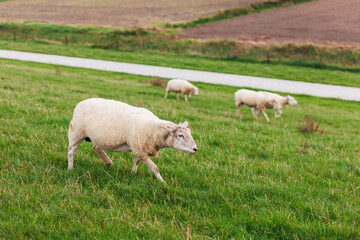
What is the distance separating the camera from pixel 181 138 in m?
4.48

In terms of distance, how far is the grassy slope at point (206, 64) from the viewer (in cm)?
2434

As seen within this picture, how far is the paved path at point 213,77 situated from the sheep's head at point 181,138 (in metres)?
16.6

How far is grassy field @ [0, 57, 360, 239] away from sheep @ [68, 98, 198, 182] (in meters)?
0.34

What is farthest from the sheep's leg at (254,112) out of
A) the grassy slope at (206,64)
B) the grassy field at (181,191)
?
the grassy slope at (206,64)

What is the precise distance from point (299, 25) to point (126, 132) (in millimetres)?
44150

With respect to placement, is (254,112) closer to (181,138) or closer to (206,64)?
(181,138)

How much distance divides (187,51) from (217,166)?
28.5 meters

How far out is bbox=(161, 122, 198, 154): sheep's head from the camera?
4.44m

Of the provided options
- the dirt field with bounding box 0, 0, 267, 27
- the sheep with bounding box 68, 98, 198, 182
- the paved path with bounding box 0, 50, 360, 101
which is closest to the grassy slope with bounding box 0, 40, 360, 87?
the paved path with bounding box 0, 50, 360, 101

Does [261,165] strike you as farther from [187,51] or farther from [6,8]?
[6,8]

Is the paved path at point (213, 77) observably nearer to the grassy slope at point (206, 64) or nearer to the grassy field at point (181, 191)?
the grassy slope at point (206, 64)

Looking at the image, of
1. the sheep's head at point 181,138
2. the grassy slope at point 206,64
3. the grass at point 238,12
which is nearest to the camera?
the sheep's head at point 181,138

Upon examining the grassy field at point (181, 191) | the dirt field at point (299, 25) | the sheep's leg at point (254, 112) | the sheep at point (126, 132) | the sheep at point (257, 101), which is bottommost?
the sheep's leg at point (254, 112)

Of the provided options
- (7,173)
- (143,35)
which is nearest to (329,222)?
(7,173)
